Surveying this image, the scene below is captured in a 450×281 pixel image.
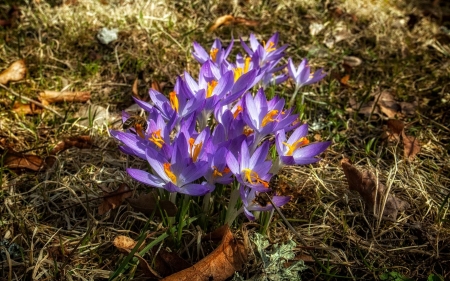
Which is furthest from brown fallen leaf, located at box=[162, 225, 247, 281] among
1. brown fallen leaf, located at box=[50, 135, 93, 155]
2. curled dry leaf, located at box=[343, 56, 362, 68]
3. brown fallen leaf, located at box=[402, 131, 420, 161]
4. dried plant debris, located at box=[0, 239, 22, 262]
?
curled dry leaf, located at box=[343, 56, 362, 68]

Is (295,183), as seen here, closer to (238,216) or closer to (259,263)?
(238,216)

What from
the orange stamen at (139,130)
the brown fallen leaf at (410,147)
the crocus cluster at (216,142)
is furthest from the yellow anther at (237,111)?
the brown fallen leaf at (410,147)

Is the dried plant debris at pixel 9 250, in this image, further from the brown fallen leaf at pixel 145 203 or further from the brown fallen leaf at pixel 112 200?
the brown fallen leaf at pixel 145 203

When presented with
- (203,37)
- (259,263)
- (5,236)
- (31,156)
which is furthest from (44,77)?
(259,263)

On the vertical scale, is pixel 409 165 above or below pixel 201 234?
below

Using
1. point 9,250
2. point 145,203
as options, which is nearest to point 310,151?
point 145,203

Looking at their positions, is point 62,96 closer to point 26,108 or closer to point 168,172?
point 26,108
